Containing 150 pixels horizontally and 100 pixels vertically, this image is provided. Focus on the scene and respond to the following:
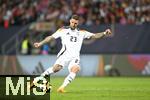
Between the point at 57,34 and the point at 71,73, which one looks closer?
the point at 71,73

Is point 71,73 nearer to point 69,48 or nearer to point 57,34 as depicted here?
point 69,48

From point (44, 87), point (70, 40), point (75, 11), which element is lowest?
point (44, 87)

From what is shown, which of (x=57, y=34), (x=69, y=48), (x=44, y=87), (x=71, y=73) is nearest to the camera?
(x=44, y=87)

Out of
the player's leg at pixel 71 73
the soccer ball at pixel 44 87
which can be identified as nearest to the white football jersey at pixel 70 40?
the player's leg at pixel 71 73

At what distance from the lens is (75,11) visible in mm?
33250

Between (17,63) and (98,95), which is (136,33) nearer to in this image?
(17,63)

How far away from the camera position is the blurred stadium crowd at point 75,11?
3241 cm

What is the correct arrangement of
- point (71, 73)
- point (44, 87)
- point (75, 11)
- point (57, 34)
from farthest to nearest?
point (75, 11), point (57, 34), point (71, 73), point (44, 87)

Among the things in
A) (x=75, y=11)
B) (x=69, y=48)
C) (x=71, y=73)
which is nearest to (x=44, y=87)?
(x=71, y=73)

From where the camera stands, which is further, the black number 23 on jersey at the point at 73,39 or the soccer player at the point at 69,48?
the black number 23 on jersey at the point at 73,39

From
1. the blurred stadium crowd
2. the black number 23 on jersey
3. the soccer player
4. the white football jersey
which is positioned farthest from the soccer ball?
the blurred stadium crowd

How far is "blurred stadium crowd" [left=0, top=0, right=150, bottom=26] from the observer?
3241 cm

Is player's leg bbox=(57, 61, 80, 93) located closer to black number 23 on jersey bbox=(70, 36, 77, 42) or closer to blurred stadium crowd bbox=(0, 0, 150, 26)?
black number 23 on jersey bbox=(70, 36, 77, 42)

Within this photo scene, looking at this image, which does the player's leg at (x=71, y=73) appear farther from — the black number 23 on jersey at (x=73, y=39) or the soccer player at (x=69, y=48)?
the black number 23 on jersey at (x=73, y=39)
